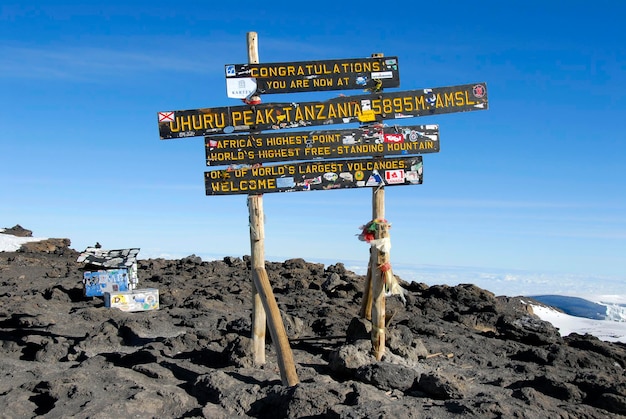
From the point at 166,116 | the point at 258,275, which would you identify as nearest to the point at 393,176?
the point at 258,275

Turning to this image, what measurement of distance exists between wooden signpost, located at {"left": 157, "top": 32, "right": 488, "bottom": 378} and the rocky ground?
37.6 inches

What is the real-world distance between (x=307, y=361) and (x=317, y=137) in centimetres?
274

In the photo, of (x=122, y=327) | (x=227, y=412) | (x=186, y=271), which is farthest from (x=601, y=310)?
(x=227, y=412)

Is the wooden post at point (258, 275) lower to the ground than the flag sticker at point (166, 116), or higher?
lower

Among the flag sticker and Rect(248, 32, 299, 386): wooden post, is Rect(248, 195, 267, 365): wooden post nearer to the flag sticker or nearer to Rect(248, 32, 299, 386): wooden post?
Rect(248, 32, 299, 386): wooden post

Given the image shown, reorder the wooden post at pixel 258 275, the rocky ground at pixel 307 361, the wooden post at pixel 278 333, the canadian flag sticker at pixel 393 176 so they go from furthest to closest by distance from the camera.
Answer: the canadian flag sticker at pixel 393 176
the wooden post at pixel 258 275
the wooden post at pixel 278 333
the rocky ground at pixel 307 361

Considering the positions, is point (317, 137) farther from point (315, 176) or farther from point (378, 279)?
point (378, 279)

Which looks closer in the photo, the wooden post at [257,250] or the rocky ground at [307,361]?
the rocky ground at [307,361]

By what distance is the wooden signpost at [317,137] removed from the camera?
7402 millimetres

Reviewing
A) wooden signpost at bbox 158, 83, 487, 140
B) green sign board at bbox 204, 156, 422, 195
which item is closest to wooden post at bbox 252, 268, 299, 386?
green sign board at bbox 204, 156, 422, 195

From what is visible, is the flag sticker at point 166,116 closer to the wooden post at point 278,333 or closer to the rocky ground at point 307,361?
the wooden post at point 278,333

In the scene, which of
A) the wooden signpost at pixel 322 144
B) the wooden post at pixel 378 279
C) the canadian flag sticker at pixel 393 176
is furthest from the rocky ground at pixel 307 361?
the wooden signpost at pixel 322 144

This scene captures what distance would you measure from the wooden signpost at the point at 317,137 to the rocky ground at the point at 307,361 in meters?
0.96

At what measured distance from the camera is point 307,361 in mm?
7688
